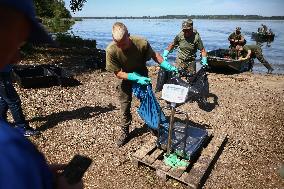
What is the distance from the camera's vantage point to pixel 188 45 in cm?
805

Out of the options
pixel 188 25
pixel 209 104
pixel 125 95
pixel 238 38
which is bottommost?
pixel 209 104

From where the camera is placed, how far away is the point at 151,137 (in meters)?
6.04

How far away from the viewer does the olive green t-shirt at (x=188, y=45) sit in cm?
796

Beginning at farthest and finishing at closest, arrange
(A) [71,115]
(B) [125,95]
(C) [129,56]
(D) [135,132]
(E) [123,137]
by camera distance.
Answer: (A) [71,115]
(D) [135,132]
(E) [123,137]
(B) [125,95]
(C) [129,56]

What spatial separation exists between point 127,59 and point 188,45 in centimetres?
339

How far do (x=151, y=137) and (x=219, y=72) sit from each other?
9.77m

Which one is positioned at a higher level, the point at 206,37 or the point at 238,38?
the point at 238,38

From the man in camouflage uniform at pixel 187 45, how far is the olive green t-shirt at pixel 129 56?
254 cm

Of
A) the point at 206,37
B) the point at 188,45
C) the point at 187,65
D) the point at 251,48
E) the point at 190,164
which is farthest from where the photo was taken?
the point at 206,37

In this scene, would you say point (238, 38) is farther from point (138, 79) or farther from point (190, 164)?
point (138, 79)

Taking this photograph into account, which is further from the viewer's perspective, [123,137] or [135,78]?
[123,137]

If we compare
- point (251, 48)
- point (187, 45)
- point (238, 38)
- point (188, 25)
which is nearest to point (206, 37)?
point (251, 48)

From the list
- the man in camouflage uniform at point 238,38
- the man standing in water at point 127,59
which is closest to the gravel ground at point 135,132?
the man standing in water at point 127,59

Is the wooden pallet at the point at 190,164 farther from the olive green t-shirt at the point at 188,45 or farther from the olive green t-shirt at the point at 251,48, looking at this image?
the olive green t-shirt at the point at 251,48
